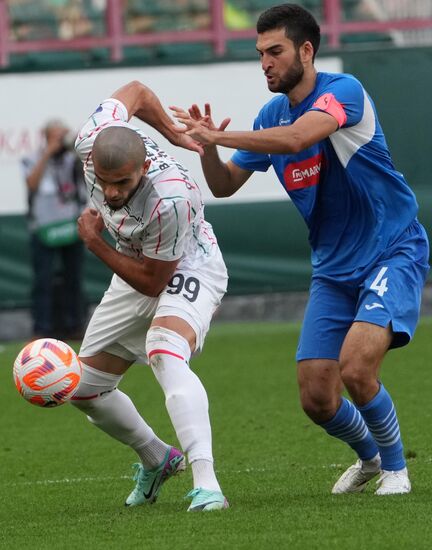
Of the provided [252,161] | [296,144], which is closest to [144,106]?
[252,161]

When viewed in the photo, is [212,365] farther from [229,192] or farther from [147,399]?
[229,192]

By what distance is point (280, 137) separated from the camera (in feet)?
20.6

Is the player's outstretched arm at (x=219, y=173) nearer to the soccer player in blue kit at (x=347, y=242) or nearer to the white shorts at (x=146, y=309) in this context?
the soccer player in blue kit at (x=347, y=242)

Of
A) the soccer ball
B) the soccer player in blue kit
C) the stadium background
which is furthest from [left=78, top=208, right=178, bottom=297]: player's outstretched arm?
the stadium background

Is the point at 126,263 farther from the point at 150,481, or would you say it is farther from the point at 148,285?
the point at 150,481

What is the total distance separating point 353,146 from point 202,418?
1560 mm

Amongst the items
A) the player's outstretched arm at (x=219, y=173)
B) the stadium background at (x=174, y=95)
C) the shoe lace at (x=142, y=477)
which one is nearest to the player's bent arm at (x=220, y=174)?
the player's outstretched arm at (x=219, y=173)

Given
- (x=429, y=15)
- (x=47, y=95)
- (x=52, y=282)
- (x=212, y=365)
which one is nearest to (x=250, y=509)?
(x=212, y=365)

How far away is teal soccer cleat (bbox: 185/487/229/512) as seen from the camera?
628 cm

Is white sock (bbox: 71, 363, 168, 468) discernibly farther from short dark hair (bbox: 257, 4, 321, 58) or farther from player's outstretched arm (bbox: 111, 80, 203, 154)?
short dark hair (bbox: 257, 4, 321, 58)

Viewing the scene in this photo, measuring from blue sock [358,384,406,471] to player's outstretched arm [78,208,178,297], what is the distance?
1.18m

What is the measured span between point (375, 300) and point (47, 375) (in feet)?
5.38

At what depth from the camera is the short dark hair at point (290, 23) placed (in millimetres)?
6699

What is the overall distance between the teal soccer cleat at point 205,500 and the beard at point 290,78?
200 centimetres
